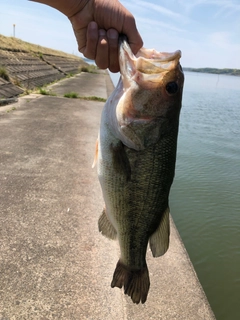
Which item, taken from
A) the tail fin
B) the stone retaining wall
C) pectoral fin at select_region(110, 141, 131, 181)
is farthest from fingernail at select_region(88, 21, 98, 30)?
the stone retaining wall

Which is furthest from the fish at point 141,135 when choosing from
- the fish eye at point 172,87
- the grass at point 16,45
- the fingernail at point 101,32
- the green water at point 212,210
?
the grass at point 16,45

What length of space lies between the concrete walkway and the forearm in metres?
2.18

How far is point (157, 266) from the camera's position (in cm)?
325

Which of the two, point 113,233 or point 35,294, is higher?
point 113,233

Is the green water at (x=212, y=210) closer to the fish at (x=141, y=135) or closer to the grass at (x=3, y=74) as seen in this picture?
the fish at (x=141, y=135)

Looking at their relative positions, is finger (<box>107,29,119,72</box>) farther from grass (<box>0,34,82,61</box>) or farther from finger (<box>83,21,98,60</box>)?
grass (<box>0,34,82,61</box>)

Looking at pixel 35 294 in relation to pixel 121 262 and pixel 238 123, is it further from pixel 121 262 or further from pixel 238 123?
pixel 238 123

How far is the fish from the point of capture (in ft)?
6.23

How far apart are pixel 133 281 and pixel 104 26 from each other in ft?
5.30

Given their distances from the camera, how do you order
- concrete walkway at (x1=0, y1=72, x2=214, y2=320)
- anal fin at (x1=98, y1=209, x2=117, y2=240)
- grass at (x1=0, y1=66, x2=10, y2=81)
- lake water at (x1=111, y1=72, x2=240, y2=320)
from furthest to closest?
grass at (x1=0, y1=66, x2=10, y2=81), lake water at (x1=111, y1=72, x2=240, y2=320), concrete walkway at (x1=0, y1=72, x2=214, y2=320), anal fin at (x1=98, y1=209, x2=117, y2=240)

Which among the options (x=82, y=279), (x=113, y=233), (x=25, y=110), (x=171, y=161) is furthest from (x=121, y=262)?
(x=25, y=110)

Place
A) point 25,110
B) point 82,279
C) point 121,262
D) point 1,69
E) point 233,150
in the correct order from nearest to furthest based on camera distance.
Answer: point 121,262, point 82,279, point 25,110, point 233,150, point 1,69

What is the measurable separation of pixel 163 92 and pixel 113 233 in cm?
99

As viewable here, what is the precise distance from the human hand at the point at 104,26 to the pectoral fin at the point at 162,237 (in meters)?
1.06
